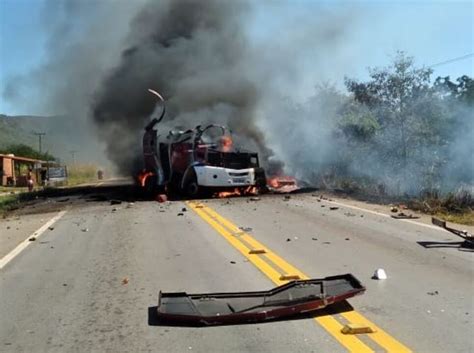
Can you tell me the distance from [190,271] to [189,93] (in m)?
20.3

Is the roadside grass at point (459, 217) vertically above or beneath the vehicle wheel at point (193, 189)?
beneath

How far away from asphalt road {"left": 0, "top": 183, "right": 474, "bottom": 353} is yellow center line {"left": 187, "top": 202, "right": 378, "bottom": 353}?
0.02 meters

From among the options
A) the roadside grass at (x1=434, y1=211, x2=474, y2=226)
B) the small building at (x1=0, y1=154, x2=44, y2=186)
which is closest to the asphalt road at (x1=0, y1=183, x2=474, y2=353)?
the roadside grass at (x1=434, y1=211, x2=474, y2=226)

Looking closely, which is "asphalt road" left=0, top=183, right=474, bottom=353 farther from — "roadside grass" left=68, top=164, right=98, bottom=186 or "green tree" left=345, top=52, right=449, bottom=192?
"roadside grass" left=68, top=164, right=98, bottom=186

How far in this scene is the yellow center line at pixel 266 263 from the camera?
4355 millimetres

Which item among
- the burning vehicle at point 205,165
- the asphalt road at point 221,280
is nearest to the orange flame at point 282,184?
the burning vehicle at point 205,165

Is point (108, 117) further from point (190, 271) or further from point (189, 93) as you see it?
point (190, 271)

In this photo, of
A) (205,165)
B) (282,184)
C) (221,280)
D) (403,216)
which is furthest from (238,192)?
(221,280)

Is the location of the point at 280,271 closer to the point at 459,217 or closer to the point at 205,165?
the point at 459,217

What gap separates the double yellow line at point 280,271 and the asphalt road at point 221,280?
0.02 m

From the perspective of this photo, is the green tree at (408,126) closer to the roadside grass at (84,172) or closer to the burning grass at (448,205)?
the burning grass at (448,205)

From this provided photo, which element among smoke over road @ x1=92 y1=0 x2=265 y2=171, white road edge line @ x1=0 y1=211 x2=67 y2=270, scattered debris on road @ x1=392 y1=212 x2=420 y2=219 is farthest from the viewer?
smoke over road @ x1=92 y1=0 x2=265 y2=171

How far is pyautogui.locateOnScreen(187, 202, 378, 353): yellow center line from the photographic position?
436cm

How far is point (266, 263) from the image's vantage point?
24.4 ft
